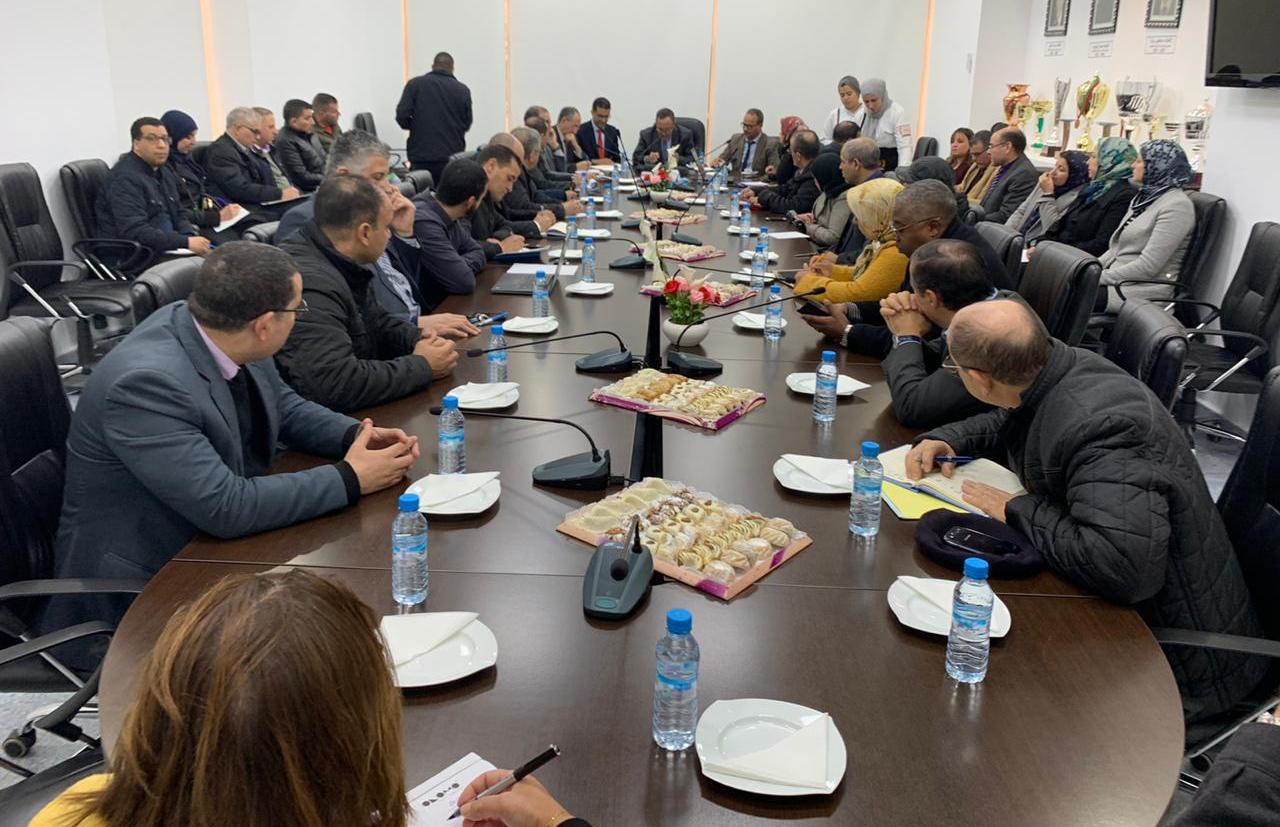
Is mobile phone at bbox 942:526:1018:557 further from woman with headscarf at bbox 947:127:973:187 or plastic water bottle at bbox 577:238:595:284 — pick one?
woman with headscarf at bbox 947:127:973:187

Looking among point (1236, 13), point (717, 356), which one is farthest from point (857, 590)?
point (1236, 13)

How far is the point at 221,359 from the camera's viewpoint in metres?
1.99

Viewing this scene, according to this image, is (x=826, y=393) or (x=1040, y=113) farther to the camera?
(x=1040, y=113)

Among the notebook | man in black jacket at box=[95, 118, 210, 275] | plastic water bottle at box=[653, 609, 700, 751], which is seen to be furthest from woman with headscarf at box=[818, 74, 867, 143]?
plastic water bottle at box=[653, 609, 700, 751]

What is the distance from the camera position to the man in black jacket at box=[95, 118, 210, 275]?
4.97m

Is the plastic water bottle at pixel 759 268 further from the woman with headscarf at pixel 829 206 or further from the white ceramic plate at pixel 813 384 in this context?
the white ceramic plate at pixel 813 384

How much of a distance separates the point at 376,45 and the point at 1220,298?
30.1ft

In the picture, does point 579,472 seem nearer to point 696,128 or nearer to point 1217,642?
point 1217,642

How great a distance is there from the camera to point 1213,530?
176 cm

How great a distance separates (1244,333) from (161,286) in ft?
11.7

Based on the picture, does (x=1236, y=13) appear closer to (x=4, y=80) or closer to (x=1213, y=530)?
(x=1213, y=530)

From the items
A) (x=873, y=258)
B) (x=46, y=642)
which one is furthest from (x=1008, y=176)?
(x=46, y=642)

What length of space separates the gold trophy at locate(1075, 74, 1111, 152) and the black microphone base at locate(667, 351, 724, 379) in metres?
5.24

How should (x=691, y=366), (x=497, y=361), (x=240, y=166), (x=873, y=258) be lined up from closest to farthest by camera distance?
(x=497, y=361)
(x=691, y=366)
(x=873, y=258)
(x=240, y=166)
